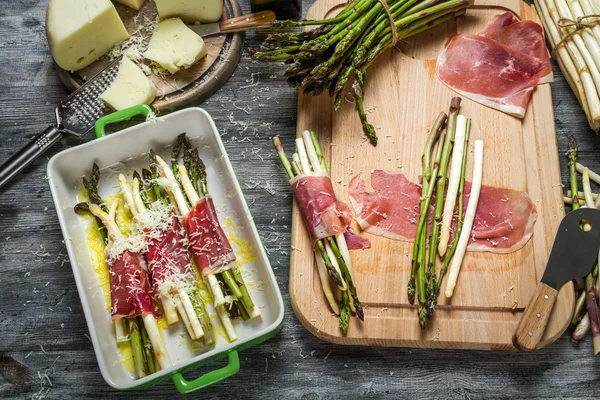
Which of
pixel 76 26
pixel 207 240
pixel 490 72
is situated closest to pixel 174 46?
pixel 76 26

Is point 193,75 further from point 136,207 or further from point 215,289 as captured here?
point 215,289

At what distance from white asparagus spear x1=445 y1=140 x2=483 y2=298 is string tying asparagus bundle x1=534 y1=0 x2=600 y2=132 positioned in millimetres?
590

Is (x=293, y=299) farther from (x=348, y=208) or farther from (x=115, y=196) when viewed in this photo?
(x=115, y=196)

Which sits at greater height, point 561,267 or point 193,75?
point 193,75

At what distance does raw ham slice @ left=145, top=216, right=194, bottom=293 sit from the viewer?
240 cm

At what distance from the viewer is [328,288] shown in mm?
2412

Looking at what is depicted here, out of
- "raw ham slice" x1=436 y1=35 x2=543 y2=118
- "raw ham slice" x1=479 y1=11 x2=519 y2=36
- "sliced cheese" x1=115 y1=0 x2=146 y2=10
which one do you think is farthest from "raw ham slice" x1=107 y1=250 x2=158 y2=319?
"raw ham slice" x1=479 y1=11 x2=519 y2=36

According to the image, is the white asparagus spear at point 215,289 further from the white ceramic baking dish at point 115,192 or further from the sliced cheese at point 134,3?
the sliced cheese at point 134,3

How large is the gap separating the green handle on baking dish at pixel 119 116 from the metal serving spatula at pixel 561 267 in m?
1.84

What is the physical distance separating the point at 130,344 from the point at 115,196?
69 centimetres

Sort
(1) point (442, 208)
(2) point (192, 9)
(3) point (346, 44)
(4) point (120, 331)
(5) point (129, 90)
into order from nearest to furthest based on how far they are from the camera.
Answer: (4) point (120, 331)
(1) point (442, 208)
(3) point (346, 44)
(5) point (129, 90)
(2) point (192, 9)

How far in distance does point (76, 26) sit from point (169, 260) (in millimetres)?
1190

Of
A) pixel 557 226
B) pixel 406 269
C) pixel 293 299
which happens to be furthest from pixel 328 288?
pixel 557 226

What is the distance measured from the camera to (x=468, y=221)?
2.48m
